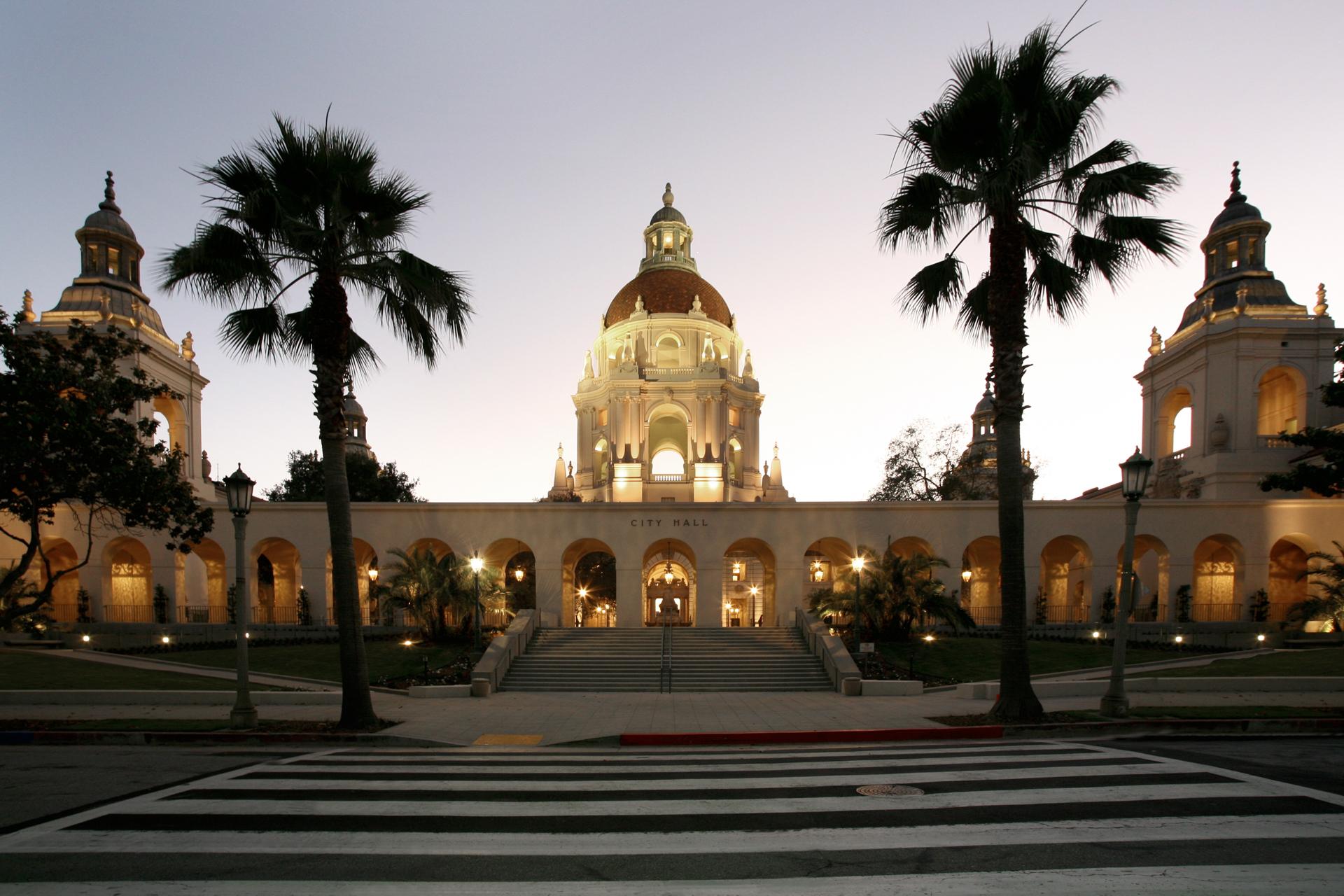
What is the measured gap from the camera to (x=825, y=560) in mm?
48156

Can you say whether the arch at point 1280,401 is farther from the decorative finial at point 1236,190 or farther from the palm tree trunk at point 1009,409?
the palm tree trunk at point 1009,409

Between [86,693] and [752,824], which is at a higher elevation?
[752,824]

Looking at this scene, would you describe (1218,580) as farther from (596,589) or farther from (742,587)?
(596,589)

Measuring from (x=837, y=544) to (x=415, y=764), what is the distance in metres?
28.1

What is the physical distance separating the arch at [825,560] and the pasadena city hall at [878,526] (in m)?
0.20

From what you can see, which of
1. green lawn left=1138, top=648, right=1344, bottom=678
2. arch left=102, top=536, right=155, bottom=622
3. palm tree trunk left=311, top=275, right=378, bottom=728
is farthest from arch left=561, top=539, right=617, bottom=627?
palm tree trunk left=311, top=275, right=378, bottom=728

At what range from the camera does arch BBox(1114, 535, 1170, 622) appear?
34312 mm

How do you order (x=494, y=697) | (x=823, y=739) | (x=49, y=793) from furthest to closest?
(x=494, y=697), (x=823, y=739), (x=49, y=793)

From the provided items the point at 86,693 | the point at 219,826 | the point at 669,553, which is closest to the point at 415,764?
the point at 219,826

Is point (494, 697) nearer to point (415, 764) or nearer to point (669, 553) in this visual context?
point (415, 764)

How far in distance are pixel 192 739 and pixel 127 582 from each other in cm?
3127

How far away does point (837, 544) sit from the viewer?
117 ft

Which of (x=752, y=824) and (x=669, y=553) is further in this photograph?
(x=669, y=553)

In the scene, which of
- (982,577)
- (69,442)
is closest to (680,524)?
(982,577)
